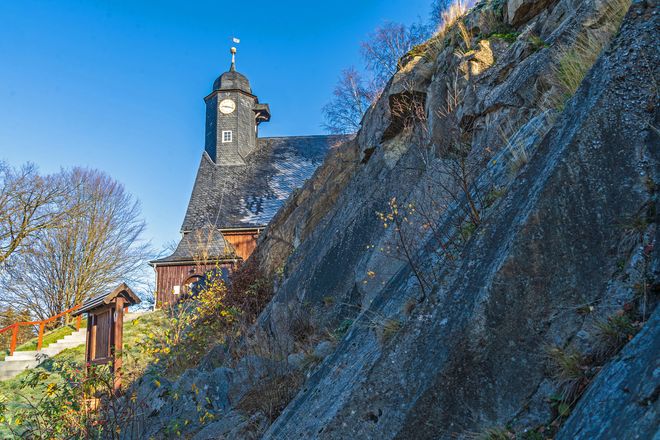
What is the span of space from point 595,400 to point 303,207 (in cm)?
1129

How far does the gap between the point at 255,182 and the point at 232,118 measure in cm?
603

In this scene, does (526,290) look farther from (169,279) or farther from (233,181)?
(233,181)

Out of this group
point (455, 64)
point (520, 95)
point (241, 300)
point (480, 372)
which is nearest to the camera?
point (480, 372)

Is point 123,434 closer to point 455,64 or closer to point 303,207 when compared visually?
point 455,64

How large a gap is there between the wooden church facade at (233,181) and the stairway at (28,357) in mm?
4314

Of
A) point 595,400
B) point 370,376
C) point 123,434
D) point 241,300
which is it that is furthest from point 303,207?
point 595,400

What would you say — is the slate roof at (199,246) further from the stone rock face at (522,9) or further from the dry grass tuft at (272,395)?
the dry grass tuft at (272,395)

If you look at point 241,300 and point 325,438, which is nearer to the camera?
point 325,438

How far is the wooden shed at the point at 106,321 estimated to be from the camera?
34.5 ft

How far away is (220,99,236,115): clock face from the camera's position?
35.5 meters

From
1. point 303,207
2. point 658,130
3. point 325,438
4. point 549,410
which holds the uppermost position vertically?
point 303,207

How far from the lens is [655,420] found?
1775mm

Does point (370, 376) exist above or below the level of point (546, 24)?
below

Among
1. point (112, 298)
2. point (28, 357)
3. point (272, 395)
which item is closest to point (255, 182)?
point (28, 357)
